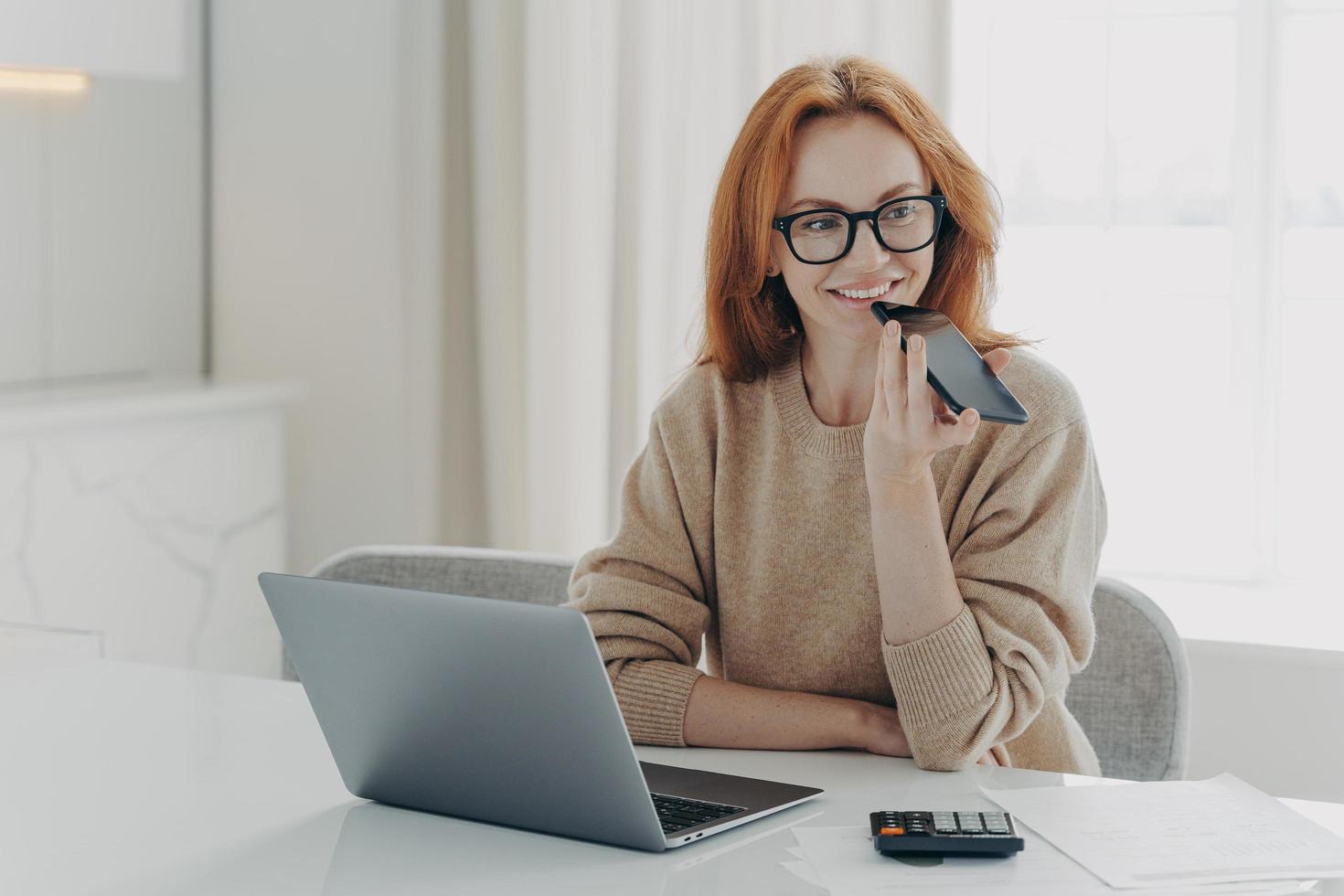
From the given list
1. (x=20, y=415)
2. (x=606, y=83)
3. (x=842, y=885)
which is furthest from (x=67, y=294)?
(x=842, y=885)

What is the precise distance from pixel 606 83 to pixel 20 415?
1.16 metres

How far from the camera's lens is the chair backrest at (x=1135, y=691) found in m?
1.60

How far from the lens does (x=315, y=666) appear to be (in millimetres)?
1082

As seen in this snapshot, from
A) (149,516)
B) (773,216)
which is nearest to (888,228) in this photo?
(773,216)

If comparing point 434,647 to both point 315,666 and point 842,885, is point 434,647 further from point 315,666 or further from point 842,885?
point 842,885

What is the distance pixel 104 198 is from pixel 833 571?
1916mm

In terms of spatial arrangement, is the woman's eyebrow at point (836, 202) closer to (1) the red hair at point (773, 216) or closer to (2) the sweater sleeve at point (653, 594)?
(1) the red hair at point (773, 216)

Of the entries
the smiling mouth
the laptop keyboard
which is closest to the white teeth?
the smiling mouth

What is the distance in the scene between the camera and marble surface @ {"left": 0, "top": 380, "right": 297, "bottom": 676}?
2430mm

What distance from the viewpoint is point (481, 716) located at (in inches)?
39.6

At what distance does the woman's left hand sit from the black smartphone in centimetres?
1

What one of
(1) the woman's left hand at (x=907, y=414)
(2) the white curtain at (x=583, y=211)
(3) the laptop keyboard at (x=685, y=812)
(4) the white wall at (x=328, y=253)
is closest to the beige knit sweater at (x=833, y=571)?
(1) the woman's left hand at (x=907, y=414)

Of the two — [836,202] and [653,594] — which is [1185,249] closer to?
[836,202]

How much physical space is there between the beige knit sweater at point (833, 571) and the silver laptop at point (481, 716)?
0.24 m
